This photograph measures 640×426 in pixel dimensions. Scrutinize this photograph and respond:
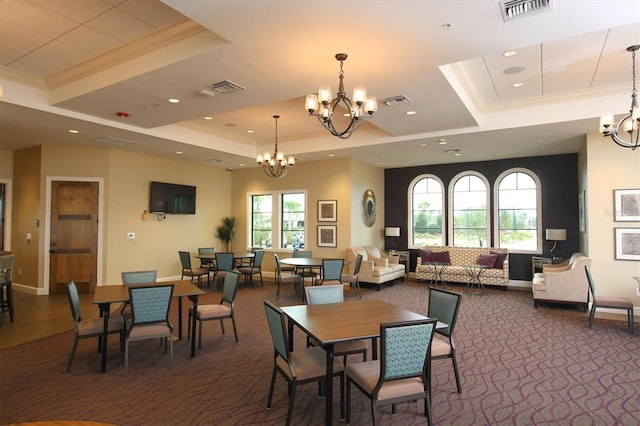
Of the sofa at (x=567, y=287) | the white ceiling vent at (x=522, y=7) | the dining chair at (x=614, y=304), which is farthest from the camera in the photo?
the sofa at (x=567, y=287)

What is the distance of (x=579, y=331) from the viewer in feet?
17.3

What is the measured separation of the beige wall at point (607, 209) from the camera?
20.2ft

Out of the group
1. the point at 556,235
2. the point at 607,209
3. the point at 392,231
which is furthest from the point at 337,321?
the point at 392,231

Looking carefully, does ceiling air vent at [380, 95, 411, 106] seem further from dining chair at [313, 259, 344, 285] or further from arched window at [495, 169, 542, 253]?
arched window at [495, 169, 542, 253]

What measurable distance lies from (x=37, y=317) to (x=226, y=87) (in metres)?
4.71

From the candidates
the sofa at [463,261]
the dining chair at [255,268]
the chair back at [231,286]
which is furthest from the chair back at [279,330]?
the sofa at [463,261]

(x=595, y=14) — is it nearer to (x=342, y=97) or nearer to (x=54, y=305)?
(x=342, y=97)

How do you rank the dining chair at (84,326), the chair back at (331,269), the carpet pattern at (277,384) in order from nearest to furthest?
1. the carpet pattern at (277,384)
2. the dining chair at (84,326)
3. the chair back at (331,269)

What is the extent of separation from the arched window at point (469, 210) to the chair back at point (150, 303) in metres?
8.01

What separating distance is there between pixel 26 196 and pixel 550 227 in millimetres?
11753

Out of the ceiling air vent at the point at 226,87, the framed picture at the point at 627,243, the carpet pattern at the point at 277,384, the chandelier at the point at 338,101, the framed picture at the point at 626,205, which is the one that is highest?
the ceiling air vent at the point at 226,87

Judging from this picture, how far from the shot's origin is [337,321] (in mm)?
3078

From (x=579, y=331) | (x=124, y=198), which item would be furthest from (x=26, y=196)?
(x=579, y=331)

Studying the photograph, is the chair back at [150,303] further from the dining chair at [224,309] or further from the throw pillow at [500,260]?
the throw pillow at [500,260]
